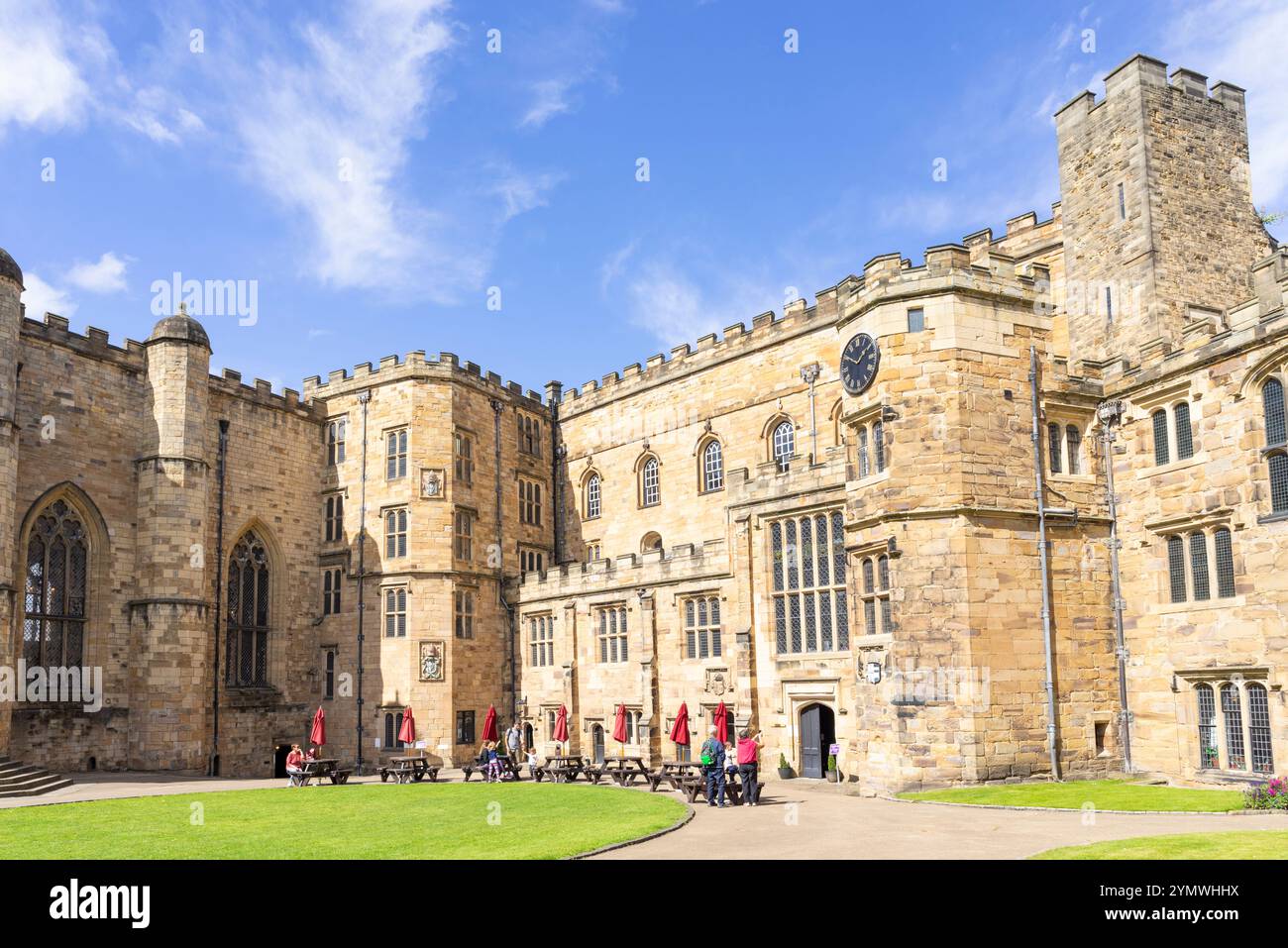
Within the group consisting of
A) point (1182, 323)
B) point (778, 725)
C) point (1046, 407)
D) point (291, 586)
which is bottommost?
point (778, 725)

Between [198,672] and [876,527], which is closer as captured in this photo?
[876,527]

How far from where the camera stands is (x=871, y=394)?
25297 millimetres

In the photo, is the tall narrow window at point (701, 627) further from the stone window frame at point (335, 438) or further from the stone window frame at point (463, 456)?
the stone window frame at point (335, 438)

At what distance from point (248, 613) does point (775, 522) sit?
65.7 ft

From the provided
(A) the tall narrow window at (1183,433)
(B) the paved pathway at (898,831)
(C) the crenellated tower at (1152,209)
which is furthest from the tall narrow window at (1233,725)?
(C) the crenellated tower at (1152,209)

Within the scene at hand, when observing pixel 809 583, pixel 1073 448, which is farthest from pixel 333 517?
pixel 1073 448

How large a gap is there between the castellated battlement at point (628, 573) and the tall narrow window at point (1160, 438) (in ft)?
40.2

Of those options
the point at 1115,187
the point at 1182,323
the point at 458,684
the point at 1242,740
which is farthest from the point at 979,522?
the point at 458,684

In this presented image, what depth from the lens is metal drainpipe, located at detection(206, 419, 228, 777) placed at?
36000 mm

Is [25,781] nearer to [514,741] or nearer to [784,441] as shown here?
[514,741]

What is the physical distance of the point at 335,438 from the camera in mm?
42094

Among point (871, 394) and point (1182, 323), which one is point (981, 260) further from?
point (871, 394)

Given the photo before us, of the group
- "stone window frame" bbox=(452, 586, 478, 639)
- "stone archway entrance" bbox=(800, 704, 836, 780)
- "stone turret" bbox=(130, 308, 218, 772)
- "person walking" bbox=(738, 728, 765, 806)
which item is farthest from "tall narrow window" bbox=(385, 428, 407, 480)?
"person walking" bbox=(738, 728, 765, 806)
